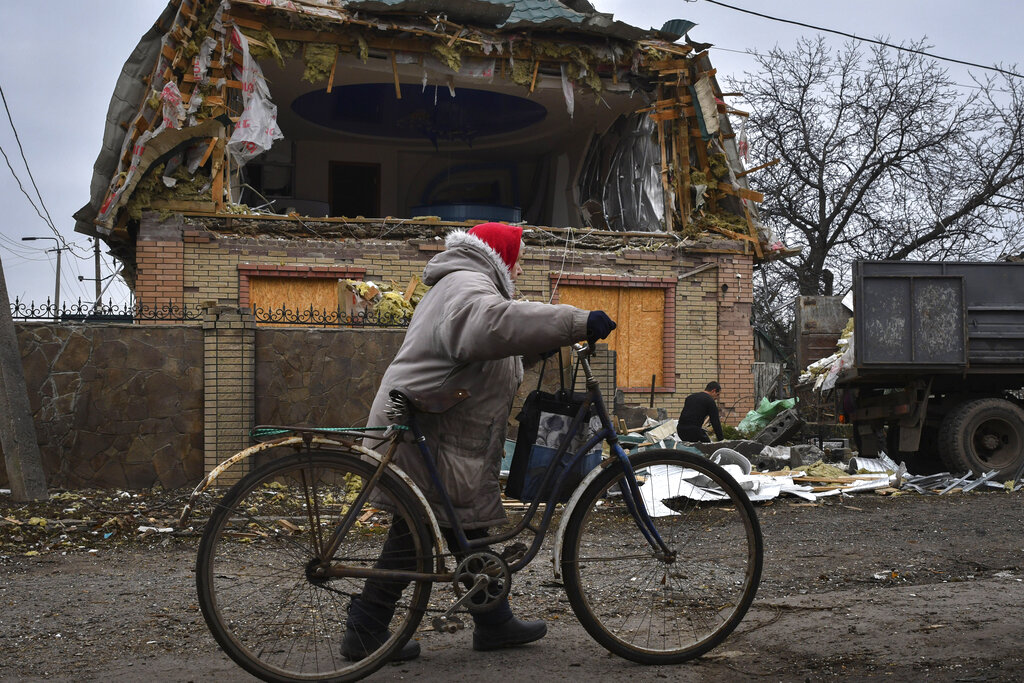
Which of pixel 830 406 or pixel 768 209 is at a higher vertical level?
pixel 768 209

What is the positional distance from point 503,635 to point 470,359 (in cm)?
121

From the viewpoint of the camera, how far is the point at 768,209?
2936cm

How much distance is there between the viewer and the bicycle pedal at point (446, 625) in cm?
389

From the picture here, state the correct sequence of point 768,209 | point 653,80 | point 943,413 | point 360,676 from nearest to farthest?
point 360,676, point 943,413, point 653,80, point 768,209

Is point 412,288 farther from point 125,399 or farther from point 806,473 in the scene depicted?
point 806,473

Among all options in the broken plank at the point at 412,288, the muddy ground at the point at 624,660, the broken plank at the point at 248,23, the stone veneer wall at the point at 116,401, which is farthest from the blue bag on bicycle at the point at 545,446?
the broken plank at the point at 248,23

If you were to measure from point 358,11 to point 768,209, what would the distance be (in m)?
17.6

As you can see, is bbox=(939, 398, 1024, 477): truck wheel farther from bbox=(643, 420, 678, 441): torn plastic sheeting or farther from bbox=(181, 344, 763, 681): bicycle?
bbox=(181, 344, 763, 681): bicycle

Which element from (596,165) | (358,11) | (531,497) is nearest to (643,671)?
(531,497)

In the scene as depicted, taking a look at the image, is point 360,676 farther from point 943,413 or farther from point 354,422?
point 943,413

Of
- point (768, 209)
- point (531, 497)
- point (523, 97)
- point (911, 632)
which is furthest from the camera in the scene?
point (768, 209)

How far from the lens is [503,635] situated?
405 centimetres

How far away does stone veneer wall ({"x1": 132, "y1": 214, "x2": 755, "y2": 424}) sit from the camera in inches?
564

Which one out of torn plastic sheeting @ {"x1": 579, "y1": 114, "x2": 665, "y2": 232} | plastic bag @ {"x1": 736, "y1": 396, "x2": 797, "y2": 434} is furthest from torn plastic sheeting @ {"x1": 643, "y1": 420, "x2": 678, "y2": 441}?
torn plastic sheeting @ {"x1": 579, "y1": 114, "x2": 665, "y2": 232}
